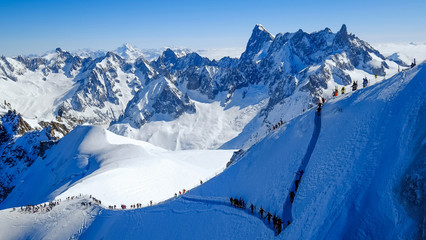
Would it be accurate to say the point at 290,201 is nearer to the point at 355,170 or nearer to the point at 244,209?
the point at 244,209

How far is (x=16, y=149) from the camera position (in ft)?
434

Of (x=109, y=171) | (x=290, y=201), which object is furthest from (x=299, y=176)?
(x=109, y=171)

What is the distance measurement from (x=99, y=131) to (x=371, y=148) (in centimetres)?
10821

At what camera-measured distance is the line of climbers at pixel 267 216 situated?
22.6 meters

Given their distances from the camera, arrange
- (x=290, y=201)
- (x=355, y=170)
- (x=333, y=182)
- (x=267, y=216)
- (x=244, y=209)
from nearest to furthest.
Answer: (x=355, y=170), (x=333, y=182), (x=290, y=201), (x=267, y=216), (x=244, y=209)

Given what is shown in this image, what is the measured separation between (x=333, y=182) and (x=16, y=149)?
152 m

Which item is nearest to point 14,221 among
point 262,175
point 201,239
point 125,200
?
point 125,200

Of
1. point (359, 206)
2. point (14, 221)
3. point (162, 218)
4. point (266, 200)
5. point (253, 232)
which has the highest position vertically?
point (359, 206)

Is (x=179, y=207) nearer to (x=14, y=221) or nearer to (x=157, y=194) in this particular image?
(x=157, y=194)

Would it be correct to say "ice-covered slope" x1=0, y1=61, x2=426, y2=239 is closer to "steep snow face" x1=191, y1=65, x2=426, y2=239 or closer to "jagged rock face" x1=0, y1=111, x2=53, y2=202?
"steep snow face" x1=191, y1=65, x2=426, y2=239

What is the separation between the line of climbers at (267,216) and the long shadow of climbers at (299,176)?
62 centimetres

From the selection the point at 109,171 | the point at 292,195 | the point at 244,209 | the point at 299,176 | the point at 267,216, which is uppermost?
the point at 299,176

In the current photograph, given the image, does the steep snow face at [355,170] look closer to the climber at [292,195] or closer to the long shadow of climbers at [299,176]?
the long shadow of climbers at [299,176]

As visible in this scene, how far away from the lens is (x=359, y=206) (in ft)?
59.4
